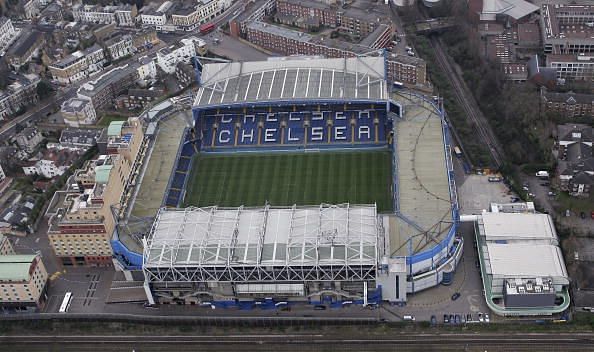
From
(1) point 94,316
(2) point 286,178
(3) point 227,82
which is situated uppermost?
(3) point 227,82

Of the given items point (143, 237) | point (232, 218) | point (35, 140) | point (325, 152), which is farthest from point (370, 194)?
point (35, 140)

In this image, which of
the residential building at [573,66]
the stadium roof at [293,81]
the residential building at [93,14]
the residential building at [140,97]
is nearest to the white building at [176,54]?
the residential building at [140,97]

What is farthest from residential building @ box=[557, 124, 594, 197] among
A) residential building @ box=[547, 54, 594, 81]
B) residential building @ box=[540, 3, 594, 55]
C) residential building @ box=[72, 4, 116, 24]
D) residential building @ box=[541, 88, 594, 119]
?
residential building @ box=[72, 4, 116, 24]

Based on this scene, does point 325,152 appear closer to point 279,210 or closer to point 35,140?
point 279,210

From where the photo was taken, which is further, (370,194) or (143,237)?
(370,194)

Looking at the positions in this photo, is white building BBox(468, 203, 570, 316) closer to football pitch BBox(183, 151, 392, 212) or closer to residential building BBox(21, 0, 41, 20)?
football pitch BBox(183, 151, 392, 212)

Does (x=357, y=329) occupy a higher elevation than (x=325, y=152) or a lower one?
lower
